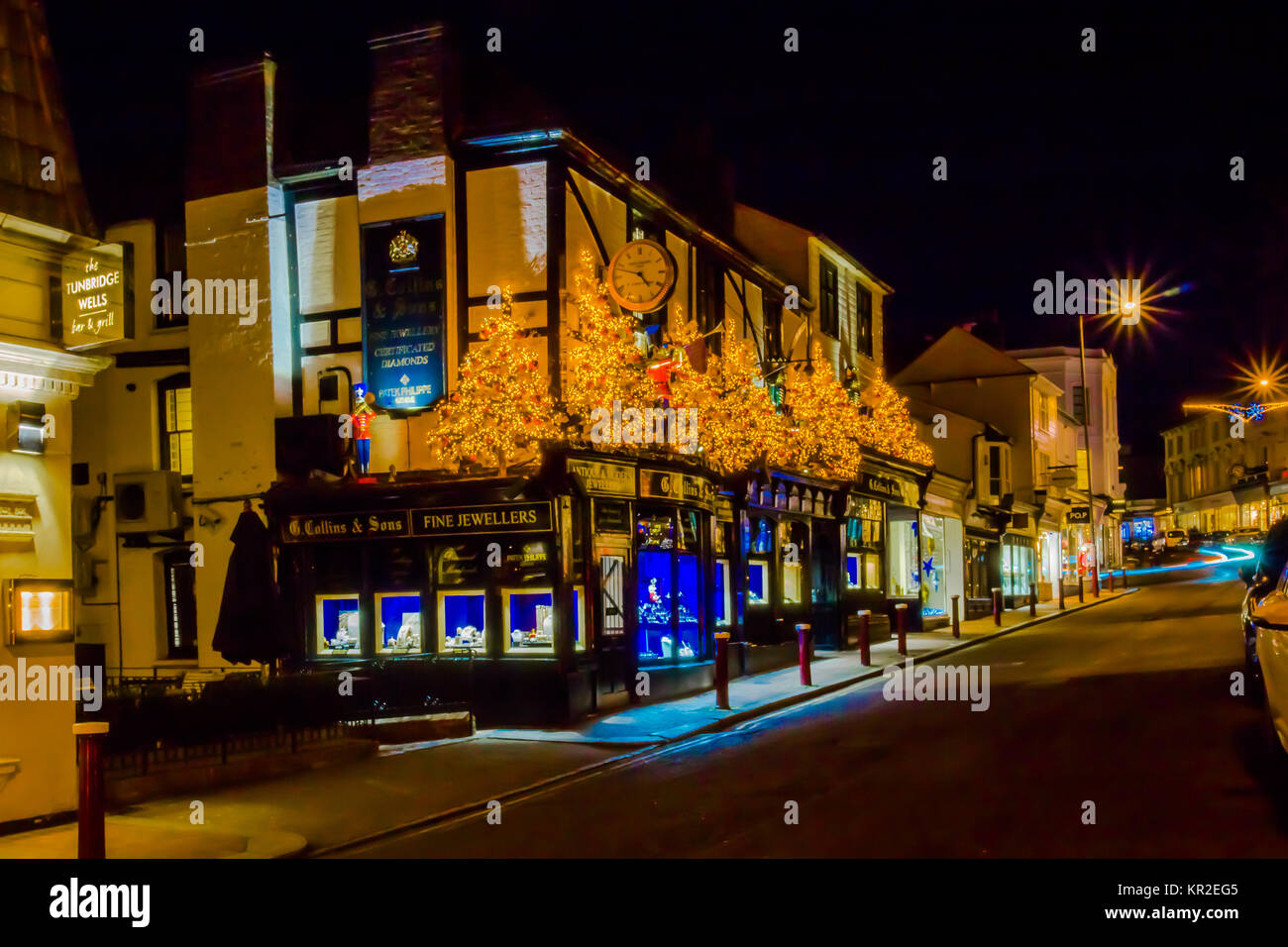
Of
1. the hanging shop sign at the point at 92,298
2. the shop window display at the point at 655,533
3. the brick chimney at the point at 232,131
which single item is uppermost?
the brick chimney at the point at 232,131

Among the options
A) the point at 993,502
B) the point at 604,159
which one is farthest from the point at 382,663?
the point at 993,502

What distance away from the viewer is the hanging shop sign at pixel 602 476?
1756cm

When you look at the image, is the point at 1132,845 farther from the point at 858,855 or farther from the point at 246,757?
the point at 246,757

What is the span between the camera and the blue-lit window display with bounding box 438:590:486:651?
715 inches

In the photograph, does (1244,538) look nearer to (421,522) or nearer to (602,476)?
(602,476)

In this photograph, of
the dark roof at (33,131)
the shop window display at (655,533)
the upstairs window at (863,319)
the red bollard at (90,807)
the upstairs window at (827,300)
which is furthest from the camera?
the upstairs window at (863,319)

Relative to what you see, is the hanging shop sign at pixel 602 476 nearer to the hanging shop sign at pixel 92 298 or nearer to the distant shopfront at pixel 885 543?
the hanging shop sign at pixel 92 298

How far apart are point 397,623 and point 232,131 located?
9.28 meters

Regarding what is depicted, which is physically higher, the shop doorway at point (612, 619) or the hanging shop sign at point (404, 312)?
the hanging shop sign at point (404, 312)

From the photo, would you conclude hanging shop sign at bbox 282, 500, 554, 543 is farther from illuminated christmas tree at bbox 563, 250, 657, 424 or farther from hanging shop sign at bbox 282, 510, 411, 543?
illuminated christmas tree at bbox 563, 250, 657, 424

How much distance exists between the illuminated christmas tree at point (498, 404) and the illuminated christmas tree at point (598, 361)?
469 millimetres

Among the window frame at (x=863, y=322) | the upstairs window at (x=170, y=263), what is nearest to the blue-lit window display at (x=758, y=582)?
the window frame at (x=863, y=322)

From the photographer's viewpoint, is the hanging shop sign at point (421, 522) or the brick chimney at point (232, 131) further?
the brick chimney at point (232, 131)

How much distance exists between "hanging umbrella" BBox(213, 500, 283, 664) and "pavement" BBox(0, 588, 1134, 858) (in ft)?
10.6
